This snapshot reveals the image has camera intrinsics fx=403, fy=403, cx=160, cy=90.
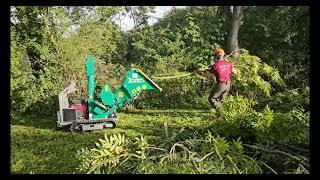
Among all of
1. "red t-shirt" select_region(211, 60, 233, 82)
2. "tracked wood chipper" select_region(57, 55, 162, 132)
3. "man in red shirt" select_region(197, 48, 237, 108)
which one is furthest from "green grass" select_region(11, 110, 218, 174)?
"red t-shirt" select_region(211, 60, 233, 82)

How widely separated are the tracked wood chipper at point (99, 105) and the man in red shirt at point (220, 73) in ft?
5.06

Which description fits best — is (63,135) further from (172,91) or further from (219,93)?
(172,91)

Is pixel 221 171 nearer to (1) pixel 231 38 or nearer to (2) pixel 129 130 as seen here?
(2) pixel 129 130

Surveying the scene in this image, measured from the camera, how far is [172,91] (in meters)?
13.0

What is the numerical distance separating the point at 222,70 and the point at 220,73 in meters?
0.07

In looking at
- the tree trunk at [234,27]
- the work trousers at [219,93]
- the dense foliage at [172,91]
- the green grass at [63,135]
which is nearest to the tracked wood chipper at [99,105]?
the green grass at [63,135]

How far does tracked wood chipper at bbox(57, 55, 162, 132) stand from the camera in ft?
30.6

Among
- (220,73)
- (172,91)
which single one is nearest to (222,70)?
(220,73)

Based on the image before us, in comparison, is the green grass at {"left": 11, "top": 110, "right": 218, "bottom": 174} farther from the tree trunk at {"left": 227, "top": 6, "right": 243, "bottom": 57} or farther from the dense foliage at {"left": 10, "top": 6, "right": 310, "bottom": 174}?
the tree trunk at {"left": 227, "top": 6, "right": 243, "bottom": 57}

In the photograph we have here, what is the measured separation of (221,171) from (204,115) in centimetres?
733

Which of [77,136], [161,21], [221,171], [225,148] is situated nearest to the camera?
[221,171]
